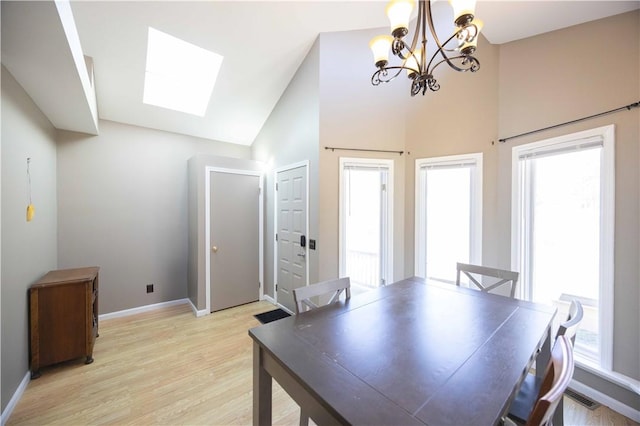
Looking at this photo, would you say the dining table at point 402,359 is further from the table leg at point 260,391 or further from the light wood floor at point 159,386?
the light wood floor at point 159,386

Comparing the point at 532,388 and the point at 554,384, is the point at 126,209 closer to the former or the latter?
the point at 554,384

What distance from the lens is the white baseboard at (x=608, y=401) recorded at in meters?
1.70

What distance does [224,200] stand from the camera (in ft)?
11.7

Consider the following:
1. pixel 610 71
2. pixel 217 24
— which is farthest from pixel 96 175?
pixel 610 71

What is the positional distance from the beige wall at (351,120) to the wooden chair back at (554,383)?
2228 millimetres

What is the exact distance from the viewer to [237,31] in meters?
2.61

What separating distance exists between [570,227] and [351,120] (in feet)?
7.63

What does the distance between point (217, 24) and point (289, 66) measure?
3.21 ft

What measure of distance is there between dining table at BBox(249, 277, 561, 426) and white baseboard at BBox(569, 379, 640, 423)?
814 millimetres

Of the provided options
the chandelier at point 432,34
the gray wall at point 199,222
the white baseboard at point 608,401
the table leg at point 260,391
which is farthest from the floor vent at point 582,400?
the gray wall at point 199,222

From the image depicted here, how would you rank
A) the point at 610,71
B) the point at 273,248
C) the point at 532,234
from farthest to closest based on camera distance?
the point at 273,248 → the point at 532,234 → the point at 610,71

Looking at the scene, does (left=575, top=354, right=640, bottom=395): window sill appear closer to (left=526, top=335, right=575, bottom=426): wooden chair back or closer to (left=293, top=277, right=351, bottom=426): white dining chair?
(left=526, top=335, right=575, bottom=426): wooden chair back

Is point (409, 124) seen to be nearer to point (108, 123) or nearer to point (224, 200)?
point (224, 200)

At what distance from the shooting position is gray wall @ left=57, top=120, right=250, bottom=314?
306 centimetres
